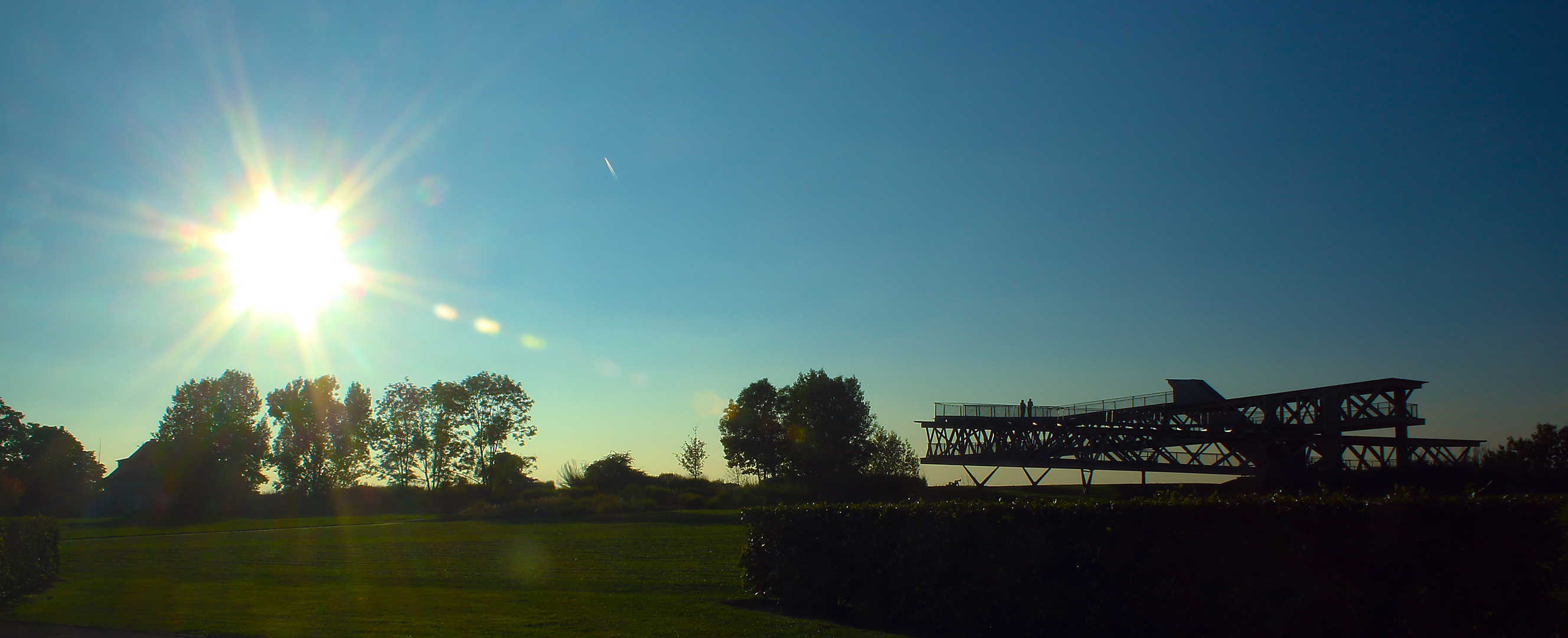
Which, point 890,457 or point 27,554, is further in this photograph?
point 890,457

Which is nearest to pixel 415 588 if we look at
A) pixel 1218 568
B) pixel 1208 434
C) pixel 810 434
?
pixel 1218 568

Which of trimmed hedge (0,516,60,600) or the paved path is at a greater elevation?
trimmed hedge (0,516,60,600)

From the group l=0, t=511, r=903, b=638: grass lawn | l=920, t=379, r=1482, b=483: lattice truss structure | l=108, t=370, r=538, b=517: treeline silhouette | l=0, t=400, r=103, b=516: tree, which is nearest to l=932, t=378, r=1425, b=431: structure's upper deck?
l=920, t=379, r=1482, b=483: lattice truss structure

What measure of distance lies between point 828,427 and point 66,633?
62722mm

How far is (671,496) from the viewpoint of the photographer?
5741cm

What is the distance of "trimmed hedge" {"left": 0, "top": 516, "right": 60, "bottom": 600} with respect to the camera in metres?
15.3

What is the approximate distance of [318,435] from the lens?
255 ft

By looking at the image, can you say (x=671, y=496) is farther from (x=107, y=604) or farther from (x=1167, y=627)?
(x=1167, y=627)

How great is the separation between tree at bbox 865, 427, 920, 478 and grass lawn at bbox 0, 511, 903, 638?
41.4 m

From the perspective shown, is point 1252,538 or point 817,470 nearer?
point 1252,538

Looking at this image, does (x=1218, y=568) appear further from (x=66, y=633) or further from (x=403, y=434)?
(x=403, y=434)

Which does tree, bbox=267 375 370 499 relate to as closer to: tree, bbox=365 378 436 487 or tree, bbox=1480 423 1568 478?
tree, bbox=365 378 436 487

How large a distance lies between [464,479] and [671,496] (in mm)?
27378

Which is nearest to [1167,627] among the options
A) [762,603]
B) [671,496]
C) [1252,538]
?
[1252,538]
